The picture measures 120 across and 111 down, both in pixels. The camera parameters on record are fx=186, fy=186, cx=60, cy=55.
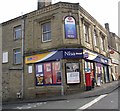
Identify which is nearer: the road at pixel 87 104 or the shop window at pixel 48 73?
the road at pixel 87 104

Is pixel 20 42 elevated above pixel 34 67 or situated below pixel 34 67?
above

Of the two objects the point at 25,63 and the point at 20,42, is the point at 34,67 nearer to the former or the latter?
the point at 25,63

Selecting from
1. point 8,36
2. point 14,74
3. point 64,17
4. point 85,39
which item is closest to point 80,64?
point 85,39

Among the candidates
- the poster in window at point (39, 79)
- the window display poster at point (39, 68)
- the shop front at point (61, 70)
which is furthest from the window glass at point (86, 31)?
the poster in window at point (39, 79)

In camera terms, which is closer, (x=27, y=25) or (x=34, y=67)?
(x=34, y=67)

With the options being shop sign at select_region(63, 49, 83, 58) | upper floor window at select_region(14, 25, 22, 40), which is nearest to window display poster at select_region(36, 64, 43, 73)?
shop sign at select_region(63, 49, 83, 58)

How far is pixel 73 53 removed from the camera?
17.3 metres

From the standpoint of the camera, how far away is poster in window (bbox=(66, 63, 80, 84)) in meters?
17.0

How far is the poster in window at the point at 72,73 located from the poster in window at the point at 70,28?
277cm

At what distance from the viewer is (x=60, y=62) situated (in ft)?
56.6

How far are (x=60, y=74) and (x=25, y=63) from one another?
15.3 ft

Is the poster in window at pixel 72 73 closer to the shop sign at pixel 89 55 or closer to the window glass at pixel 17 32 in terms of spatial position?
the shop sign at pixel 89 55

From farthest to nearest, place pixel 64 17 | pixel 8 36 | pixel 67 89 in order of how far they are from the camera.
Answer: pixel 8 36 < pixel 64 17 < pixel 67 89

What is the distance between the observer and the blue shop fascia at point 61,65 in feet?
56.2
